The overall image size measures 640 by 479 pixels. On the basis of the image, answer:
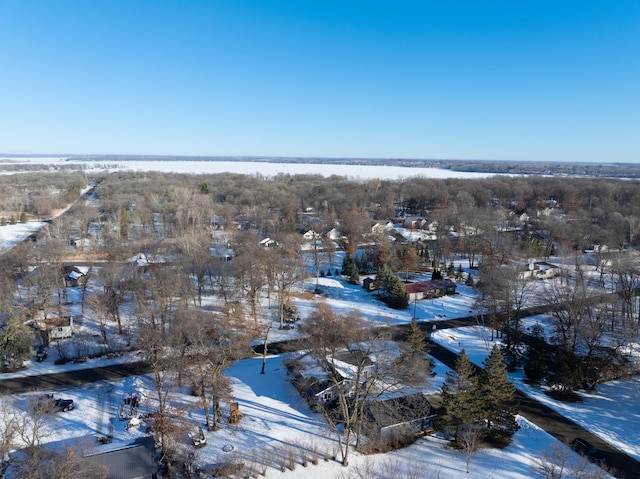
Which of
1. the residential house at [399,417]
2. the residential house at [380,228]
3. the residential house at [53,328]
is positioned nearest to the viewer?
the residential house at [399,417]

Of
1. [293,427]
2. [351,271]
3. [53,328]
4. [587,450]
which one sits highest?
[351,271]

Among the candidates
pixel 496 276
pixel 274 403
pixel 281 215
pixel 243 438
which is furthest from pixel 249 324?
pixel 281 215

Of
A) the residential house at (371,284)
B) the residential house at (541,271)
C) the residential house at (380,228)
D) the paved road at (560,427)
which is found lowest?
the paved road at (560,427)

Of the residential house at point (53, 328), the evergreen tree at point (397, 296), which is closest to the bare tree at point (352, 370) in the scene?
the evergreen tree at point (397, 296)

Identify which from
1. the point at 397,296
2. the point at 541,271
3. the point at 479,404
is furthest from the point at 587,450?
the point at 541,271

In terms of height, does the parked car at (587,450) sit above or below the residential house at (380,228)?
below

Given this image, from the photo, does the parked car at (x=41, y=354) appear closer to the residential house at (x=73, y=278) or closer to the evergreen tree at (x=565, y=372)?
the residential house at (x=73, y=278)

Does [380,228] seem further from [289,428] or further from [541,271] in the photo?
[289,428]

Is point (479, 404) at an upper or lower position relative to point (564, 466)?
upper
